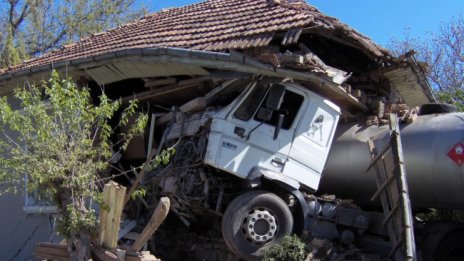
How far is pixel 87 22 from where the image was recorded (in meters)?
22.0

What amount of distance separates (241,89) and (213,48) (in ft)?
3.67

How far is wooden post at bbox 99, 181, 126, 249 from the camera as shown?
18.7 feet

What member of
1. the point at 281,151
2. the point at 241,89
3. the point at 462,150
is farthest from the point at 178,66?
the point at 462,150

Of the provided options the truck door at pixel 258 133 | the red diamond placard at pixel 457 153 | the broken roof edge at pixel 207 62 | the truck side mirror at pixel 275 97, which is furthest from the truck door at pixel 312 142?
the red diamond placard at pixel 457 153

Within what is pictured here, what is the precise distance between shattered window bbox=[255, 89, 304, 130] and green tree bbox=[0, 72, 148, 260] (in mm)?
3067

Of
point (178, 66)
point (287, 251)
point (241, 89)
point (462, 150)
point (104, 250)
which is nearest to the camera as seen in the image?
point (104, 250)

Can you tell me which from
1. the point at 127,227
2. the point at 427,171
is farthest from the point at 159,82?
the point at 427,171

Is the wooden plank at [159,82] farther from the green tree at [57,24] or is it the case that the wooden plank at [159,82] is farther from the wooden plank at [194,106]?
the green tree at [57,24]

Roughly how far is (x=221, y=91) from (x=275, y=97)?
3.15ft

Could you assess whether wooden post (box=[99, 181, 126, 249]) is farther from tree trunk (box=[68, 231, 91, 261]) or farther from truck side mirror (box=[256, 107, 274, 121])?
truck side mirror (box=[256, 107, 274, 121])

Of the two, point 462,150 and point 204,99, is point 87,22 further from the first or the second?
point 462,150

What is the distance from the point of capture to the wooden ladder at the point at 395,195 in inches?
283

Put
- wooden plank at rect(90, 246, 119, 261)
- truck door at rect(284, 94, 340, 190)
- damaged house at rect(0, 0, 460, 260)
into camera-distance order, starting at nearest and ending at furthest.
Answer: wooden plank at rect(90, 246, 119, 261)
damaged house at rect(0, 0, 460, 260)
truck door at rect(284, 94, 340, 190)

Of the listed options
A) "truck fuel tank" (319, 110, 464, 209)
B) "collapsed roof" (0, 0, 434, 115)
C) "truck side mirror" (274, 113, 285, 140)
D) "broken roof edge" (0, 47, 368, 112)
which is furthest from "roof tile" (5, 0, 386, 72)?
"truck fuel tank" (319, 110, 464, 209)
